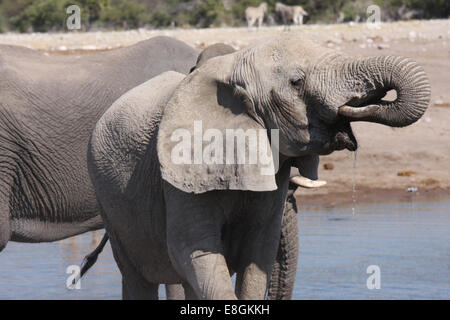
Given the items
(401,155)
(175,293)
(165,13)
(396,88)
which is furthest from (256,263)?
(165,13)

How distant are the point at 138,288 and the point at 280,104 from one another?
4.09 feet

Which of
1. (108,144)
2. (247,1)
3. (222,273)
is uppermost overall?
(108,144)

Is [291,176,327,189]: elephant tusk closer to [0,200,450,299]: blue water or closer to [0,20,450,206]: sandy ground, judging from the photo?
[0,200,450,299]: blue water

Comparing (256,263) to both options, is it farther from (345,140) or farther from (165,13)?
(165,13)

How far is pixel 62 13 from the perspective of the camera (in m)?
22.8

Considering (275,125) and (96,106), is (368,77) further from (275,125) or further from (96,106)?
(96,106)

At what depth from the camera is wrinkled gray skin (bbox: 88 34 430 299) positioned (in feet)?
10.9

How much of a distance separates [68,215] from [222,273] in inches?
93.0

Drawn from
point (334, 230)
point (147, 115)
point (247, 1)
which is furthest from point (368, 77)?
point (247, 1)

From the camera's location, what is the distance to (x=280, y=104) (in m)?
3.48

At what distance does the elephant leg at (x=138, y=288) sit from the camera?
14.3ft

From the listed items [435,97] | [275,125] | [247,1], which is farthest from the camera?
[247,1]

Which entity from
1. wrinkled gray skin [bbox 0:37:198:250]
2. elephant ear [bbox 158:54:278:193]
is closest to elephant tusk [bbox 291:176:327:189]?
elephant ear [bbox 158:54:278:193]

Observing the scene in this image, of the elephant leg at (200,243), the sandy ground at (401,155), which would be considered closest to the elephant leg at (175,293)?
the elephant leg at (200,243)
